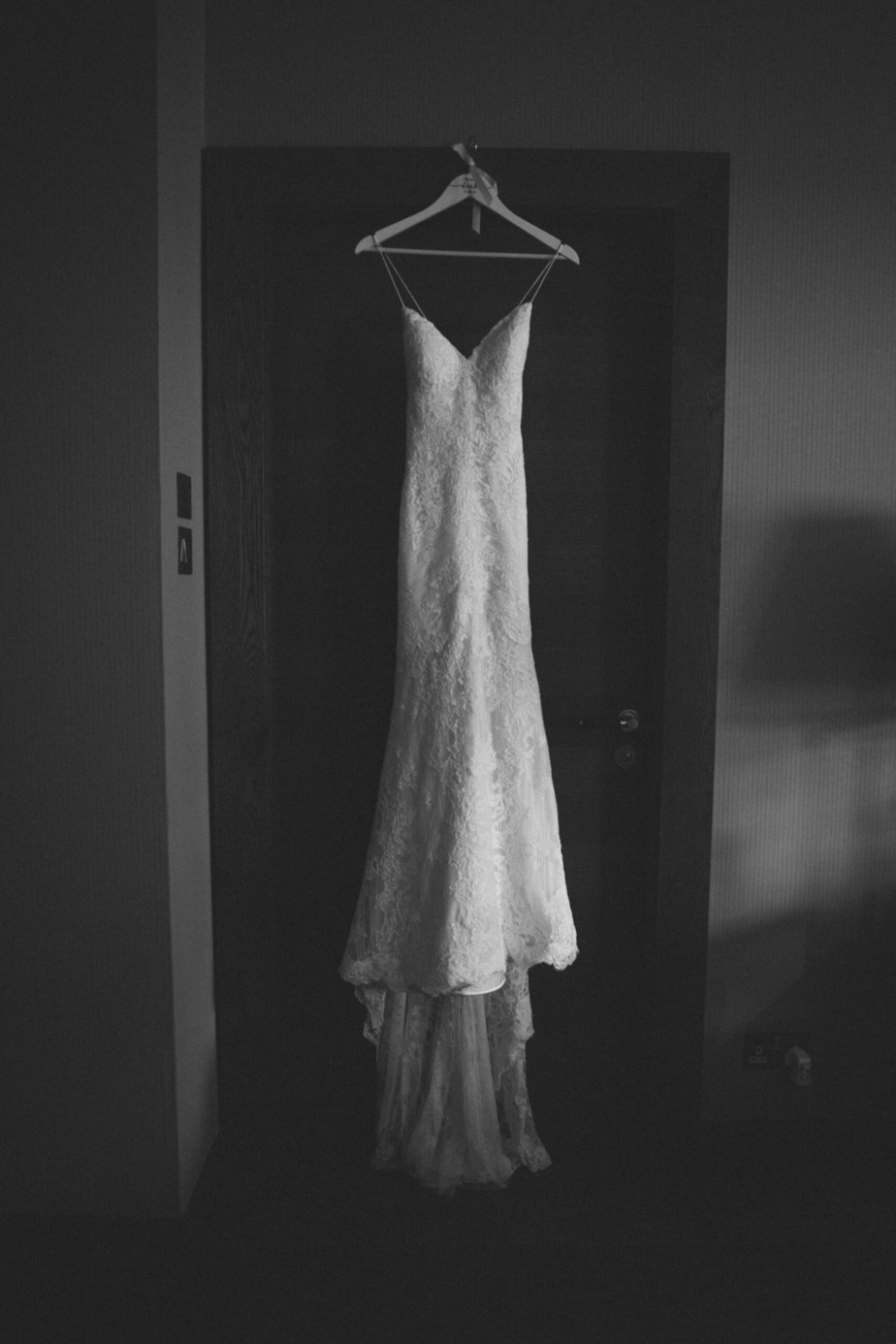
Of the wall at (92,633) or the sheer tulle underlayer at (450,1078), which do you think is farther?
the sheer tulle underlayer at (450,1078)

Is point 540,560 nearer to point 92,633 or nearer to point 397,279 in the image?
point 397,279

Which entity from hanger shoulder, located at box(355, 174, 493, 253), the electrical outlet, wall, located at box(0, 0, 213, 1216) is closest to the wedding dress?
hanger shoulder, located at box(355, 174, 493, 253)

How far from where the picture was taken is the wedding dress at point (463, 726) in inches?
61.2

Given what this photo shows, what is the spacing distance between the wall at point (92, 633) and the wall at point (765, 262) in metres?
0.35

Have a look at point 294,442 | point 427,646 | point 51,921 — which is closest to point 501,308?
point 294,442

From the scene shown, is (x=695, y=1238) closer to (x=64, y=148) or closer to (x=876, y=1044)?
(x=876, y=1044)

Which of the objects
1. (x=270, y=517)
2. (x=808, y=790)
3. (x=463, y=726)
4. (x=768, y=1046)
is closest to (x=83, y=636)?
(x=270, y=517)

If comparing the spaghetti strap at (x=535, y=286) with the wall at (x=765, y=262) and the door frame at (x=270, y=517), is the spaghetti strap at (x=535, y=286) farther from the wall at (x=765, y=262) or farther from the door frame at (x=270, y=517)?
the wall at (x=765, y=262)

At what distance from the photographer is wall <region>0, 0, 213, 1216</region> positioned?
1.48m

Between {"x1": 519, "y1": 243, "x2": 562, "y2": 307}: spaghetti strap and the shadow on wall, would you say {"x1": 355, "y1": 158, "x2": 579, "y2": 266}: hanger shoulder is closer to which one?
{"x1": 519, "y1": 243, "x2": 562, "y2": 307}: spaghetti strap

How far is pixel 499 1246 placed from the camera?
5.25ft

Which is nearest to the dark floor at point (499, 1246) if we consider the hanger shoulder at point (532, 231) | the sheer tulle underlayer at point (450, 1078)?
the sheer tulle underlayer at point (450, 1078)

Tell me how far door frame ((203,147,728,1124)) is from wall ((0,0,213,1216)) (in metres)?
0.11

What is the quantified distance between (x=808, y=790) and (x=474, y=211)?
134 centimetres
